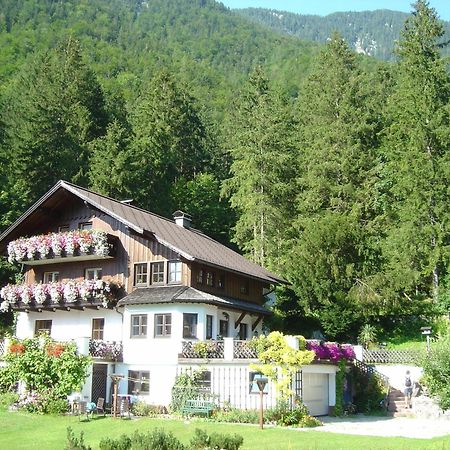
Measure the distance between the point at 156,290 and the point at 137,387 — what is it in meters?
4.48

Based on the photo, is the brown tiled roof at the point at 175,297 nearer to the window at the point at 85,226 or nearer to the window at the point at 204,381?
the window at the point at 204,381

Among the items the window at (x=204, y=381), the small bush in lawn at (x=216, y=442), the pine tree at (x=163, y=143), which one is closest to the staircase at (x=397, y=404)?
the window at (x=204, y=381)

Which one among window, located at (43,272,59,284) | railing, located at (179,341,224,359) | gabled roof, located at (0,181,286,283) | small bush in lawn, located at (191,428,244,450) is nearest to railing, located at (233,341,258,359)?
railing, located at (179,341,224,359)

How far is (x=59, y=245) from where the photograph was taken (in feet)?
108

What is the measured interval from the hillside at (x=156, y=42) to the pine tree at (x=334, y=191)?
1081 inches

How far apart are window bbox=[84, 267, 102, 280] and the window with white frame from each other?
4298 millimetres

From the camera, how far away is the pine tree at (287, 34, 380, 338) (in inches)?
1471

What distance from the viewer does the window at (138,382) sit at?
2917cm

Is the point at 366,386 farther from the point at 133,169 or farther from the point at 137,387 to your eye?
the point at 133,169

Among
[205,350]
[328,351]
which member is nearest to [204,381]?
[205,350]

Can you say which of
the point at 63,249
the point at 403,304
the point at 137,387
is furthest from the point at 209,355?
the point at 403,304

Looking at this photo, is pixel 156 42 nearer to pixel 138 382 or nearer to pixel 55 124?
pixel 55 124

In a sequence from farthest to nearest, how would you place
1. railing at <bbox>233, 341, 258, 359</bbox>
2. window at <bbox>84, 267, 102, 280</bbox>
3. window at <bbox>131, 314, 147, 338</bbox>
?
window at <bbox>84, 267, 102, 280</bbox>, window at <bbox>131, 314, 147, 338</bbox>, railing at <bbox>233, 341, 258, 359</bbox>

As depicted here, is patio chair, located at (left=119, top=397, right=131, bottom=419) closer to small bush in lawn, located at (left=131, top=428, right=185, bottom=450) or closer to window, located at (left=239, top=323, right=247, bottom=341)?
window, located at (left=239, top=323, right=247, bottom=341)
